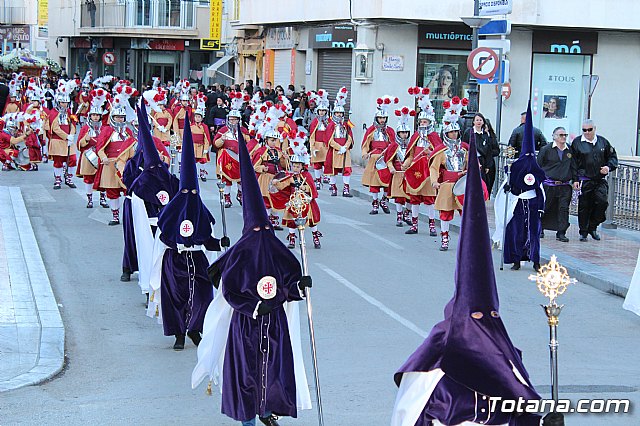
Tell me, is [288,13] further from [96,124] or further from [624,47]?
[96,124]

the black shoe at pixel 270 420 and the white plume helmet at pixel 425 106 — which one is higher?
the white plume helmet at pixel 425 106

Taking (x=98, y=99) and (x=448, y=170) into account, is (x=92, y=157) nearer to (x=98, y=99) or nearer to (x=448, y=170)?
(x=98, y=99)

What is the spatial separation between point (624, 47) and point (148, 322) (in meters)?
23.7

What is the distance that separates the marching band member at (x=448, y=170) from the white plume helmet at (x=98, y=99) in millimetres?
6290

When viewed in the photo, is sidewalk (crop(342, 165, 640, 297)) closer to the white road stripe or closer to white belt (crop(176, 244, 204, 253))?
the white road stripe

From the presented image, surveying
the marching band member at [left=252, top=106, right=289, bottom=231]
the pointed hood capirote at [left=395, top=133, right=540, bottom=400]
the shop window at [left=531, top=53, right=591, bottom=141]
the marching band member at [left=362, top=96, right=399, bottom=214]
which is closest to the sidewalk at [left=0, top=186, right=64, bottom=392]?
the marching band member at [left=252, top=106, right=289, bottom=231]

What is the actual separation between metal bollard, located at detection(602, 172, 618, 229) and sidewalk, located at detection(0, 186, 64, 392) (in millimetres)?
9623

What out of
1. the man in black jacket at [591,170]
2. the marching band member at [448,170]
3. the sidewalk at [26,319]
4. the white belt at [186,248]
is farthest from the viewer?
the man in black jacket at [591,170]

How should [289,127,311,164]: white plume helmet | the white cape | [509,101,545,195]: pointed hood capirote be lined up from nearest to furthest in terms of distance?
1. the white cape
2. [509,101,545,195]: pointed hood capirote
3. [289,127,311,164]: white plume helmet

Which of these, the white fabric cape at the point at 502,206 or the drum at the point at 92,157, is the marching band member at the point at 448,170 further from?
the drum at the point at 92,157

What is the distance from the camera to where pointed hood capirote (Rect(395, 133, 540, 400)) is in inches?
214

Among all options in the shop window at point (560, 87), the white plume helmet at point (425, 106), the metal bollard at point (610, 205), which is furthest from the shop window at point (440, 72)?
the metal bollard at point (610, 205)

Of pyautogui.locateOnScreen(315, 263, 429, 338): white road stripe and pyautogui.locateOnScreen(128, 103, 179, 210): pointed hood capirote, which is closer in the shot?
pyautogui.locateOnScreen(315, 263, 429, 338): white road stripe

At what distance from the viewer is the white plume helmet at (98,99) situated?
2014cm
